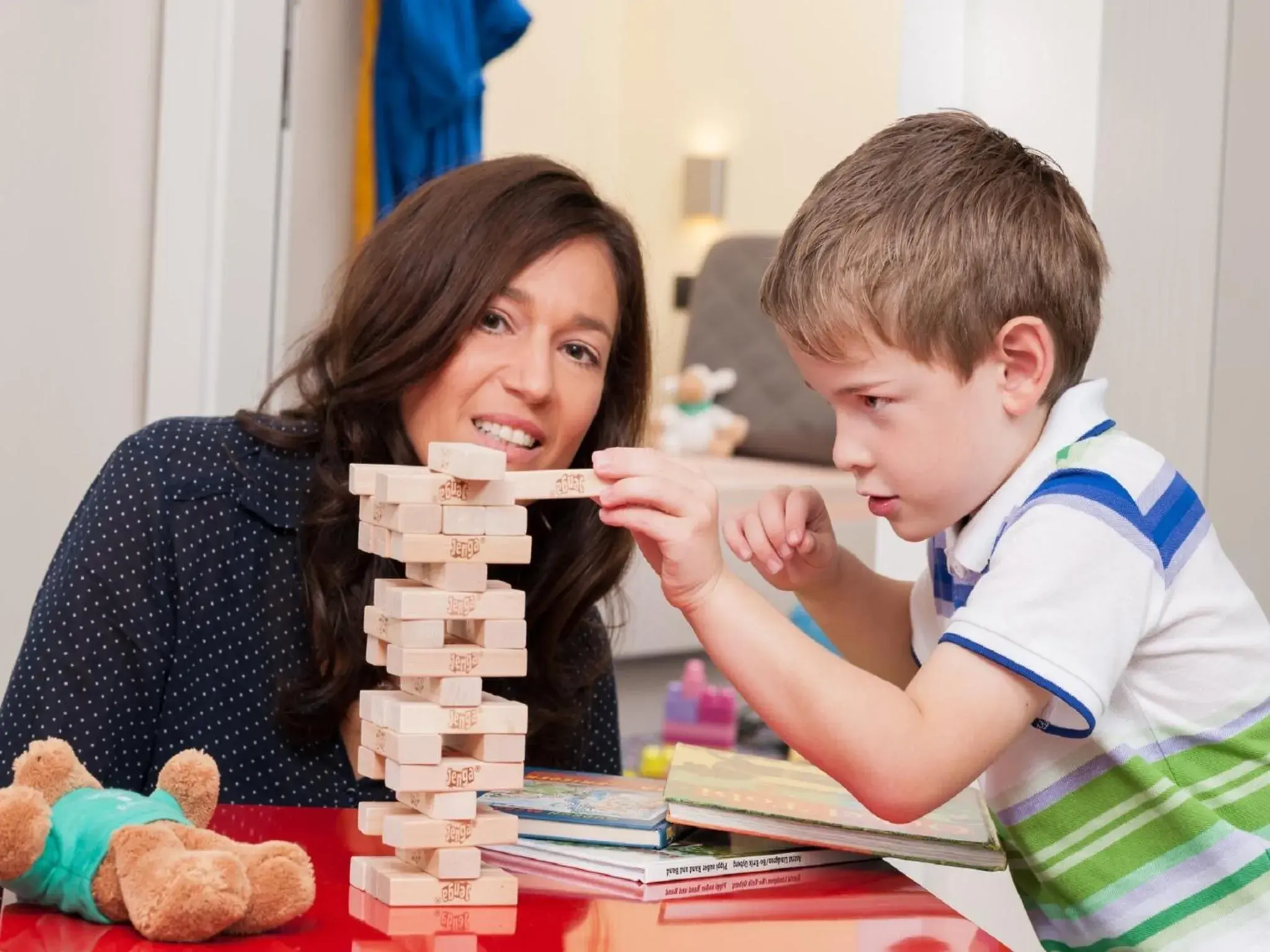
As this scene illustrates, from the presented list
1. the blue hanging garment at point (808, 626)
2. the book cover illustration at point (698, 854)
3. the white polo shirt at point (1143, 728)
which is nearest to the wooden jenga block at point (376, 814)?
the book cover illustration at point (698, 854)

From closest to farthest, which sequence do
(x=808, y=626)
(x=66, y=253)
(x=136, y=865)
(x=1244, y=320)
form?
(x=136, y=865) < (x=1244, y=320) < (x=66, y=253) < (x=808, y=626)

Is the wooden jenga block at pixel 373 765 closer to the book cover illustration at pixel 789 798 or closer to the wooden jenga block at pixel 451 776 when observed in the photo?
the wooden jenga block at pixel 451 776

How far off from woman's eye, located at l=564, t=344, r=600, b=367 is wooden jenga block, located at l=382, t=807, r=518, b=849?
697mm

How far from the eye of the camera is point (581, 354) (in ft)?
5.06

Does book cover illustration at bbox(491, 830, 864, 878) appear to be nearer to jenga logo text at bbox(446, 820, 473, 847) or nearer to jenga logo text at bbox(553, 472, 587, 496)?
jenga logo text at bbox(446, 820, 473, 847)

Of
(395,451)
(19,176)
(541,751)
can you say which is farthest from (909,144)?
(19,176)

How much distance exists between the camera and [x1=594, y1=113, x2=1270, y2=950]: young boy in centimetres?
92

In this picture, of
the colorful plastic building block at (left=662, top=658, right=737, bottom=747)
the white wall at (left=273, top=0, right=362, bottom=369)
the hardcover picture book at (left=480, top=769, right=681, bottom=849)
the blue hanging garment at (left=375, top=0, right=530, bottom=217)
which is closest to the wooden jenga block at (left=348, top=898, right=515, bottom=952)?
the hardcover picture book at (left=480, top=769, right=681, bottom=849)

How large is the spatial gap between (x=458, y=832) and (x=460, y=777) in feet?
0.12

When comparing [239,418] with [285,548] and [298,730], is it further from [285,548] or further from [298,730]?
[298,730]

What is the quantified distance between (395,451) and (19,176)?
1.06 metres

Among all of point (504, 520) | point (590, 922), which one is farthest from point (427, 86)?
point (590, 922)

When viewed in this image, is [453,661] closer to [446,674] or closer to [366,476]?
[446,674]

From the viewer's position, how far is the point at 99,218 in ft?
7.93
